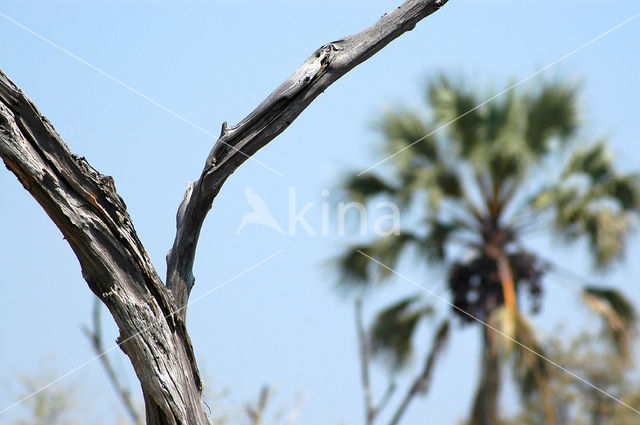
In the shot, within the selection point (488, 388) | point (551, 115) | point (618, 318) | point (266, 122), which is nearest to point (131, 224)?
point (266, 122)

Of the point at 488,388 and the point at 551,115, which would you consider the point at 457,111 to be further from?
the point at 488,388

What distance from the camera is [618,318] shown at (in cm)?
1013

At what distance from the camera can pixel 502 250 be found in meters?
10.9

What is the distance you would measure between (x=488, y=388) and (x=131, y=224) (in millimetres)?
8007

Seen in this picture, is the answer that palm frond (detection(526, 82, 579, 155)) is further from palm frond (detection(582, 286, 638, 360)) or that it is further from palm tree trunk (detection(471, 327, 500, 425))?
palm tree trunk (detection(471, 327, 500, 425))

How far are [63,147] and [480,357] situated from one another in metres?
8.69

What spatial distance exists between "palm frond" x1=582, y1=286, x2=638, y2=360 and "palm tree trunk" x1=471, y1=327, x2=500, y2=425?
5.04 ft

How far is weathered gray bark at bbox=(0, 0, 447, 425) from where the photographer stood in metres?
2.29

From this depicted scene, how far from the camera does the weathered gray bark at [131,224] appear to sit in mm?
2287

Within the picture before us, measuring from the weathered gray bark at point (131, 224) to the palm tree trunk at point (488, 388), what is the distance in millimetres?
7684

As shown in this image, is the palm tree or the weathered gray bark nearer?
the weathered gray bark

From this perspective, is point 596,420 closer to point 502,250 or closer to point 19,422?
point 502,250

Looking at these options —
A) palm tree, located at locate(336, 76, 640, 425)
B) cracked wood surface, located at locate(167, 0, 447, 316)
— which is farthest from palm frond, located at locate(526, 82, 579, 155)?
cracked wood surface, located at locate(167, 0, 447, 316)

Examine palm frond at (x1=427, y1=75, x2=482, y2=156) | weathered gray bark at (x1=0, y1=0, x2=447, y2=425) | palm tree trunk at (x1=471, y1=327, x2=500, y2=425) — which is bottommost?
weathered gray bark at (x1=0, y1=0, x2=447, y2=425)
